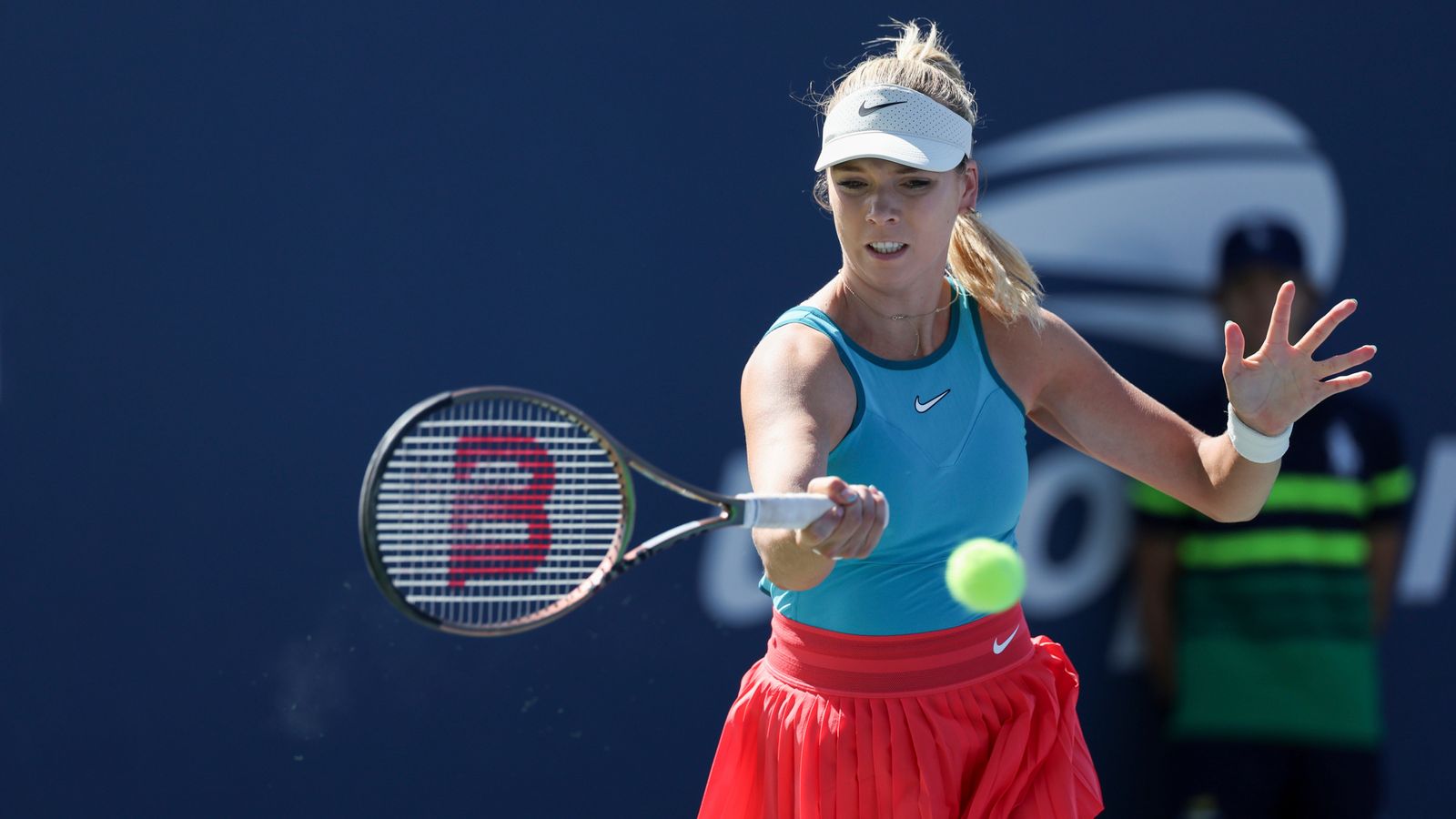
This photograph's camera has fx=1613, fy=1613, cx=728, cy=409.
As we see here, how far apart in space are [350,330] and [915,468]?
1.62m

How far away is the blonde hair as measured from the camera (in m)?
2.39

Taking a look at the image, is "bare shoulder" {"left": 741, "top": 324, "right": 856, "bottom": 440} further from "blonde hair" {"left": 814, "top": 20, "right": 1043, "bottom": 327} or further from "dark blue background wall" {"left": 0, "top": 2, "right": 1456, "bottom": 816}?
"dark blue background wall" {"left": 0, "top": 2, "right": 1456, "bottom": 816}

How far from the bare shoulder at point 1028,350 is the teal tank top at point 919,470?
0.11ft

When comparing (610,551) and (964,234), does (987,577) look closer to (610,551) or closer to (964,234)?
(610,551)

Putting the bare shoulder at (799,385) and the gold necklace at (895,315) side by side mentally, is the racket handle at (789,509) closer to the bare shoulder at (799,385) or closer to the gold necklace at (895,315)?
the bare shoulder at (799,385)

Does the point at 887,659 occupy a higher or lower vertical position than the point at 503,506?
lower

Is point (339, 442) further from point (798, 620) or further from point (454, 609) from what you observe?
point (798, 620)

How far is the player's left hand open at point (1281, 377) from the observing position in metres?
2.34

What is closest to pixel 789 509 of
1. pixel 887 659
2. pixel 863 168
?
pixel 887 659

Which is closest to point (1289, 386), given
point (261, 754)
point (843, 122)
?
point (843, 122)

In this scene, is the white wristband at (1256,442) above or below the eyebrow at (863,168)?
below

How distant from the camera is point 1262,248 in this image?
4.11 metres

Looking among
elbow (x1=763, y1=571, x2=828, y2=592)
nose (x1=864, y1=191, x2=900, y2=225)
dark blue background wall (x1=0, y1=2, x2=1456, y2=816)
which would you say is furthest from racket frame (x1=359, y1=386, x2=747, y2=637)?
dark blue background wall (x1=0, y1=2, x2=1456, y2=816)

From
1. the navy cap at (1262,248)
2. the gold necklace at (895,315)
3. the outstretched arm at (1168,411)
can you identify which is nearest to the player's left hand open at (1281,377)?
the outstretched arm at (1168,411)
